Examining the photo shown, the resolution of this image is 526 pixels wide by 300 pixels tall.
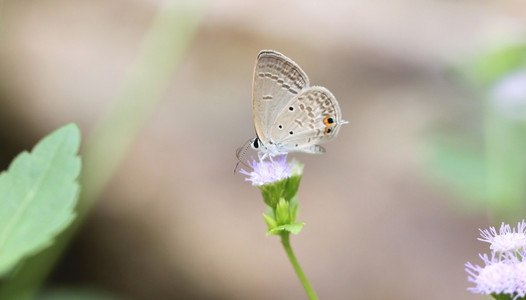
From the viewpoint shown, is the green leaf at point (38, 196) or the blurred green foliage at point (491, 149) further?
the blurred green foliage at point (491, 149)

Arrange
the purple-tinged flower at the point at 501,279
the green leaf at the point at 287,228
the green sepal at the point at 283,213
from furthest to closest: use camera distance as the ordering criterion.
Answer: the green sepal at the point at 283,213, the green leaf at the point at 287,228, the purple-tinged flower at the point at 501,279

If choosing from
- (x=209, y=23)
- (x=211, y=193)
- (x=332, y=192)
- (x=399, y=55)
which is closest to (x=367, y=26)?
(x=399, y=55)

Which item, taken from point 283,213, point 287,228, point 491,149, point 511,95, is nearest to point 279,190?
point 283,213

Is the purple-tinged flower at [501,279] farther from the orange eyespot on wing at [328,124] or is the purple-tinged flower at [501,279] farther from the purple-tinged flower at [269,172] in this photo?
the orange eyespot on wing at [328,124]

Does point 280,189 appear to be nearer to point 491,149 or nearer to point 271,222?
point 271,222

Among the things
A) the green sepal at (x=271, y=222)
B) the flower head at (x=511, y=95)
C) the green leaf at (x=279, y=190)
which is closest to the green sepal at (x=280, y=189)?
the green leaf at (x=279, y=190)

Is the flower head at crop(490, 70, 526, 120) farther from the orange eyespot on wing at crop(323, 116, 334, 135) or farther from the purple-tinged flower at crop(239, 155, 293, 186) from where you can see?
the purple-tinged flower at crop(239, 155, 293, 186)

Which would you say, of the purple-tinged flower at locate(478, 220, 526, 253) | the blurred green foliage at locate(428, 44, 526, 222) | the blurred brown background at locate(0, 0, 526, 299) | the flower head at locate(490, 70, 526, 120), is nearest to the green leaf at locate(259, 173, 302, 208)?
the purple-tinged flower at locate(478, 220, 526, 253)
